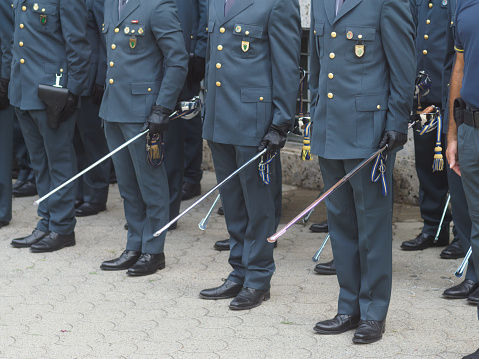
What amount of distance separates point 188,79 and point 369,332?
3280 mm

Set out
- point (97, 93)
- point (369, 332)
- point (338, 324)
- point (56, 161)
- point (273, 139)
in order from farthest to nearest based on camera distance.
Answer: point (97, 93), point (56, 161), point (273, 139), point (338, 324), point (369, 332)

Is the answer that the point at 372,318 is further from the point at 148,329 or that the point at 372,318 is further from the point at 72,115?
the point at 72,115

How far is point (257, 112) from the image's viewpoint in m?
4.58

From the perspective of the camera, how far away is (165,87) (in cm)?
511

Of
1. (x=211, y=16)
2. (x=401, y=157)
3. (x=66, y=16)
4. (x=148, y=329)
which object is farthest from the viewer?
(x=401, y=157)

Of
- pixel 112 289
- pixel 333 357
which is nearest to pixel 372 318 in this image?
pixel 333 357

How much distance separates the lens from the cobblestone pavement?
407 cm

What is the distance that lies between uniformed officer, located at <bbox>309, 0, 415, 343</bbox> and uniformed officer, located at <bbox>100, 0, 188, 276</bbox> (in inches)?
44.5

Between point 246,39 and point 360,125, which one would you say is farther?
point 246,39

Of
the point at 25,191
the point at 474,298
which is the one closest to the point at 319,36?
the point at 474,298

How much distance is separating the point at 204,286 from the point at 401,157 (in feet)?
8.62

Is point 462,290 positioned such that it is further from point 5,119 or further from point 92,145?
point 5,119

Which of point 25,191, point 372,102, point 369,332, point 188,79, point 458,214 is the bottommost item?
point 25,191

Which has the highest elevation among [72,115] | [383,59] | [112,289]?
[383,59]
